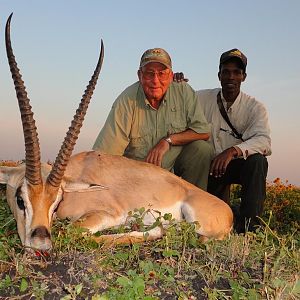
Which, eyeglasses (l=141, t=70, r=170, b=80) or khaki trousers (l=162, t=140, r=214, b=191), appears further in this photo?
khaki trousers (l=162, t=140, r=214, b=191)

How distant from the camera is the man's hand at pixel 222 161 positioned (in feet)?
25.7

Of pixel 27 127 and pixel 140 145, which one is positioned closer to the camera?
pixel 27 127

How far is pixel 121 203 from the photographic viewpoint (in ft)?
20.1

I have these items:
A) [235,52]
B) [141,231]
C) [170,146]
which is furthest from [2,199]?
[235,52]

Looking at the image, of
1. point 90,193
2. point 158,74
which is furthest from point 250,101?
point 90,193

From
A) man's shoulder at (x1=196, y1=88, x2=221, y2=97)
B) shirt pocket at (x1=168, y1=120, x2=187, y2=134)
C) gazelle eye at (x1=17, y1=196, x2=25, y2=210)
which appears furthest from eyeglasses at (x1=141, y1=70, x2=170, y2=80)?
gazelle eye at (x1=17, y1=196, x2=25, y2=210)

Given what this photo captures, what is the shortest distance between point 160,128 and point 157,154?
58 centimetres

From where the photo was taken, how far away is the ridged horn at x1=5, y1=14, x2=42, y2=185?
5.12 meters

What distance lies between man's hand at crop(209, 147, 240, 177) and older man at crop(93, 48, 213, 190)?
0.14 meters

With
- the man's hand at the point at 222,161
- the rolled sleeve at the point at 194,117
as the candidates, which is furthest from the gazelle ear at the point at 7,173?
the man's hand at the point at 222,161

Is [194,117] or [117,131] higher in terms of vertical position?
[194,117]

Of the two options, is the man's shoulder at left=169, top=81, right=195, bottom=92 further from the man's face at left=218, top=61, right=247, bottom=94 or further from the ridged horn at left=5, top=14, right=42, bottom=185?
the ridged horn at left=5, top=14, right=42, bottom=185

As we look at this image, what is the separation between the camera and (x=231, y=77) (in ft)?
28.2

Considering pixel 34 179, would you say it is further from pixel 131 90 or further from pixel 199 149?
pixel 199 149
